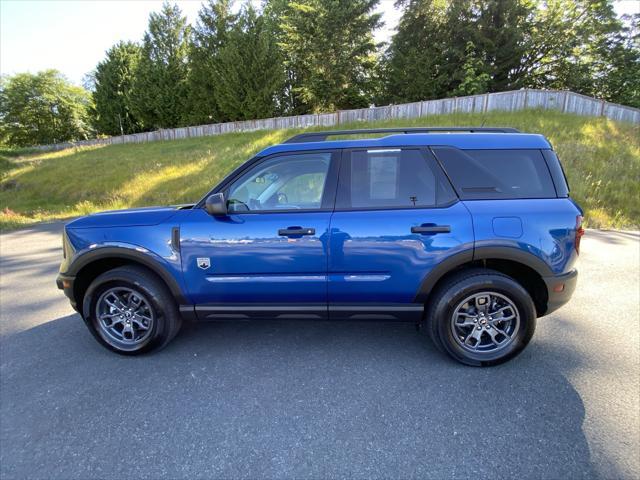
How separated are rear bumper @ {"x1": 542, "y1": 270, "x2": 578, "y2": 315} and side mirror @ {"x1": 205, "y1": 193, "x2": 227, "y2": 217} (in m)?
2.57

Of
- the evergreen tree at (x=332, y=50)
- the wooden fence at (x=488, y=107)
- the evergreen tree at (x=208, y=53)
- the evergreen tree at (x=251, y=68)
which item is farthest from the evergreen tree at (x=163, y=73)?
the wooden fence at (x=488, y=107)

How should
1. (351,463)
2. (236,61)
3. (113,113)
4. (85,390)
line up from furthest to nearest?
1. (113,113)
2. (236,61)
3. (85,390)
4. (351,463)

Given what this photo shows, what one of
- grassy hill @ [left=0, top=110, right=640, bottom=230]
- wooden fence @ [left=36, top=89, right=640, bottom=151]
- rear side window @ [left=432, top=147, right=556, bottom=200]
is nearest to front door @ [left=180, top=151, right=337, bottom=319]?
rear side window @ [left=432, top=147, right=556, bottom=200]

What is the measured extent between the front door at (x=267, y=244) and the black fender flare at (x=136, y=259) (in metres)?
0.14

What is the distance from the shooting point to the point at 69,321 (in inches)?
152

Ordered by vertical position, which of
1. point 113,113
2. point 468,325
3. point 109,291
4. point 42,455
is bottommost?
point 42,455

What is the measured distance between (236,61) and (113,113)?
22350 mm

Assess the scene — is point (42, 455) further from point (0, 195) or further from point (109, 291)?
point (0, 195)

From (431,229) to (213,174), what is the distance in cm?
1330

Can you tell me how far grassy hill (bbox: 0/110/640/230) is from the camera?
9.28m

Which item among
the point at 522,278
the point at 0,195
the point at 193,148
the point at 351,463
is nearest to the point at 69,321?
the point at 351,463

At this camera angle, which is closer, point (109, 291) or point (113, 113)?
point (109, 291)

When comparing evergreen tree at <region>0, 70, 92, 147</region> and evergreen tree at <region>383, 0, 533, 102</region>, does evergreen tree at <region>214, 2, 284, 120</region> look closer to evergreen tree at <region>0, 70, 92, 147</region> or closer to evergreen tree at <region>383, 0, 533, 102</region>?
evergreen tree at <region>383, 0, 533, 102</region>

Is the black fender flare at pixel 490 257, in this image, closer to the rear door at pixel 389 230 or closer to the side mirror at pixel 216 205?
the rear door at pixel 389 230
